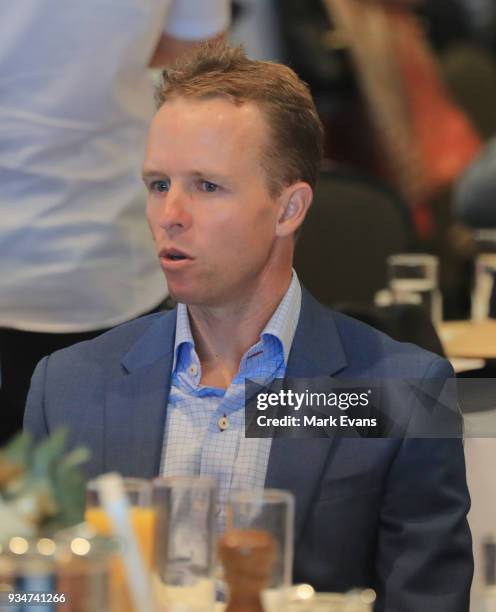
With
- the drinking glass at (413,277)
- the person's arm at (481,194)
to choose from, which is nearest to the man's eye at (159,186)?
the drinking glass at (413,277)

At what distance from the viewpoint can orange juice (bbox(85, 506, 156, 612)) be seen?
5.28 ft

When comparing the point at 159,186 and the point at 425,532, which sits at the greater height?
the point at 159,186

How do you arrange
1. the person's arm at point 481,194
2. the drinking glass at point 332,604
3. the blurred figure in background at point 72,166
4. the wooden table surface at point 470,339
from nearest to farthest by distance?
the drinking glass at point 332,604
the blurred figure in background at point 72,166
the wooden table surface at point 470,339
the person's arm at point 481,194

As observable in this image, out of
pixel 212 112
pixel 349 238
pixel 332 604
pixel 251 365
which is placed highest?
pixel 349 238

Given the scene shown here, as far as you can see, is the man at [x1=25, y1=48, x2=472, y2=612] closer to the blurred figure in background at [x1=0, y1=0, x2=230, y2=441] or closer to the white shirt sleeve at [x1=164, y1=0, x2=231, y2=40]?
the blurred figure in background at [x1=0, y1=0, x2=230, y2=441]

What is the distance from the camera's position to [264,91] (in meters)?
2.22

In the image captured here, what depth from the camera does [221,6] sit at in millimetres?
2912

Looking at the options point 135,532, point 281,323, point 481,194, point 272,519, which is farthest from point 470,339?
point 135,532

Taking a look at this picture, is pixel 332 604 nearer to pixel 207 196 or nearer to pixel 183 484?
pixel 183 484

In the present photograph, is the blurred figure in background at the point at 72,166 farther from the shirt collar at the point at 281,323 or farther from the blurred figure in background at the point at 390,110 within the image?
the blurred figure in background at the point at 390,110

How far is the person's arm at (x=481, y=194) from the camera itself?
486 cm

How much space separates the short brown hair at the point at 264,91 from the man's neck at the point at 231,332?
0.17 m

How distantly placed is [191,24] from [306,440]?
1.01 meters

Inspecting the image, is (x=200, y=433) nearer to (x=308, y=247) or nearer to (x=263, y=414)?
(x=263, y=414)
